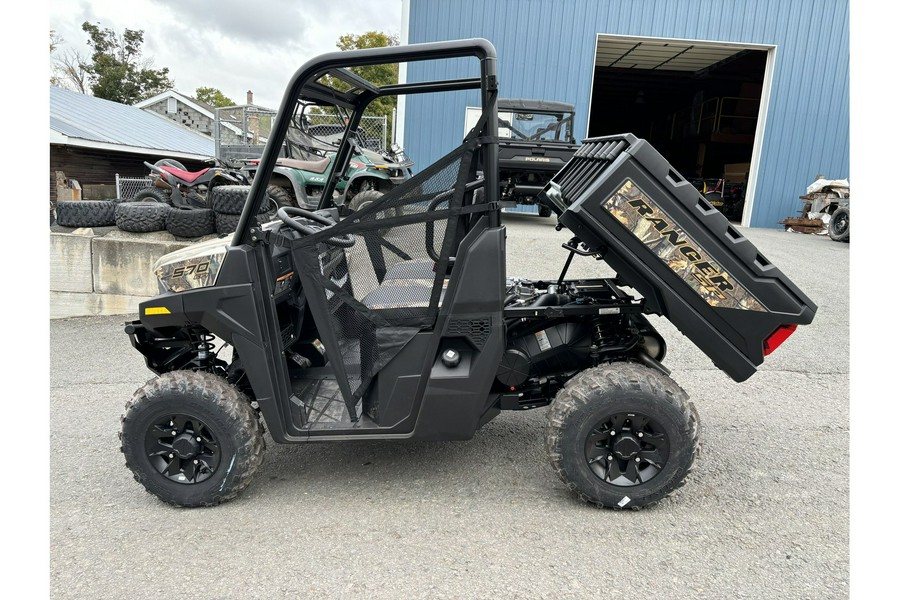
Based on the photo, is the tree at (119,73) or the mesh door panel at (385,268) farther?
the tree at (119,73)

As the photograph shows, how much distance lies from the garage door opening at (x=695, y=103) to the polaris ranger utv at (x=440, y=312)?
15127 millimetres

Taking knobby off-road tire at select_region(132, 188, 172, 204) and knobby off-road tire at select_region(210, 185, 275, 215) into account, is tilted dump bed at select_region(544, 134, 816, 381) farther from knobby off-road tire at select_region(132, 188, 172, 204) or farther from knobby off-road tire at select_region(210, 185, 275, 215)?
knobby off-road tire at select_region(132, 188, 172, 204)

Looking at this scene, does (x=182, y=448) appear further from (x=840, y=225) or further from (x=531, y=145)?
(x=840, y=225)

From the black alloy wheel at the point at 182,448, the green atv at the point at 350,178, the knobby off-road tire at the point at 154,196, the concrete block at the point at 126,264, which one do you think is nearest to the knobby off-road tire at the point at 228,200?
the green atv at the point at 350,178

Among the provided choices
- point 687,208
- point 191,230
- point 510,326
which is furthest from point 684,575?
point 191,230

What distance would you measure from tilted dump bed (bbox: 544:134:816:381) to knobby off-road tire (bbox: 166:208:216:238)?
220 inches

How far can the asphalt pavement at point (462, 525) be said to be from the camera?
95.8 inches

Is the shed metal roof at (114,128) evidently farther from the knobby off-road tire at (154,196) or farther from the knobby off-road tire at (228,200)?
the knobby off-road tire at (228,200)

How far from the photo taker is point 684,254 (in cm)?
272

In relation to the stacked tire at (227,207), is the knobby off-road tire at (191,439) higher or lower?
lower

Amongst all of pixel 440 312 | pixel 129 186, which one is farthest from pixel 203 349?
pixel 129 186

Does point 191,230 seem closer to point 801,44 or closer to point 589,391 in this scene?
point 589,391

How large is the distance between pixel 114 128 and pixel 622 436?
73.6ft

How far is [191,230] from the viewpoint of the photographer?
23.2 feet
